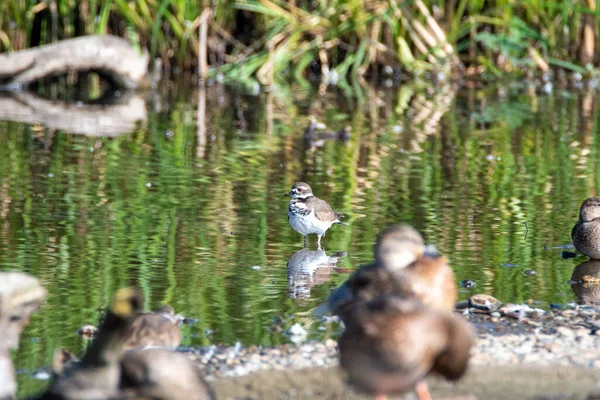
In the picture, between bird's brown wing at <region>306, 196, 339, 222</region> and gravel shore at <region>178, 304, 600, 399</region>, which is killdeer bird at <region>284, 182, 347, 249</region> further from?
gravel shore at <region>178, 304, 600, 399</region>

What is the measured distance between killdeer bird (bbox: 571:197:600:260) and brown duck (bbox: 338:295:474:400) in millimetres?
3879

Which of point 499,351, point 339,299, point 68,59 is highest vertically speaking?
point 68,59

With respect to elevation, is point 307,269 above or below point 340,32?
below

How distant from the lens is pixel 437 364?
5078 mm

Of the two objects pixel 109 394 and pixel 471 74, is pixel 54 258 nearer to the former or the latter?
pixel 109 394

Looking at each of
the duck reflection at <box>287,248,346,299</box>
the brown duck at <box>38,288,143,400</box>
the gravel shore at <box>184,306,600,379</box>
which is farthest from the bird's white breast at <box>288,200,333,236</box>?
the brown duck at <box>38,288,143,400</box>

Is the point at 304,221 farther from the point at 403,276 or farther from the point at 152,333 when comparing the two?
the point at 403,276

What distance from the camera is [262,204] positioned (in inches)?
422

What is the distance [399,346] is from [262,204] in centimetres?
599

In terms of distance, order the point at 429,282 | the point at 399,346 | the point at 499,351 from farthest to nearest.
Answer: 1. the point at 499,351
2. the point at 429,282
3. the point at 399,346

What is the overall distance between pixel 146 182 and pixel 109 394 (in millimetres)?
6985

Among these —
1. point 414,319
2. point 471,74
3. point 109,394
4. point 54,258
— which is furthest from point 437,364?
point 471,74

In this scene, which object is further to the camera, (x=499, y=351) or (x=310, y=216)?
(x=310, y=216)

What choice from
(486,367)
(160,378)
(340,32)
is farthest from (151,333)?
(340,32)
